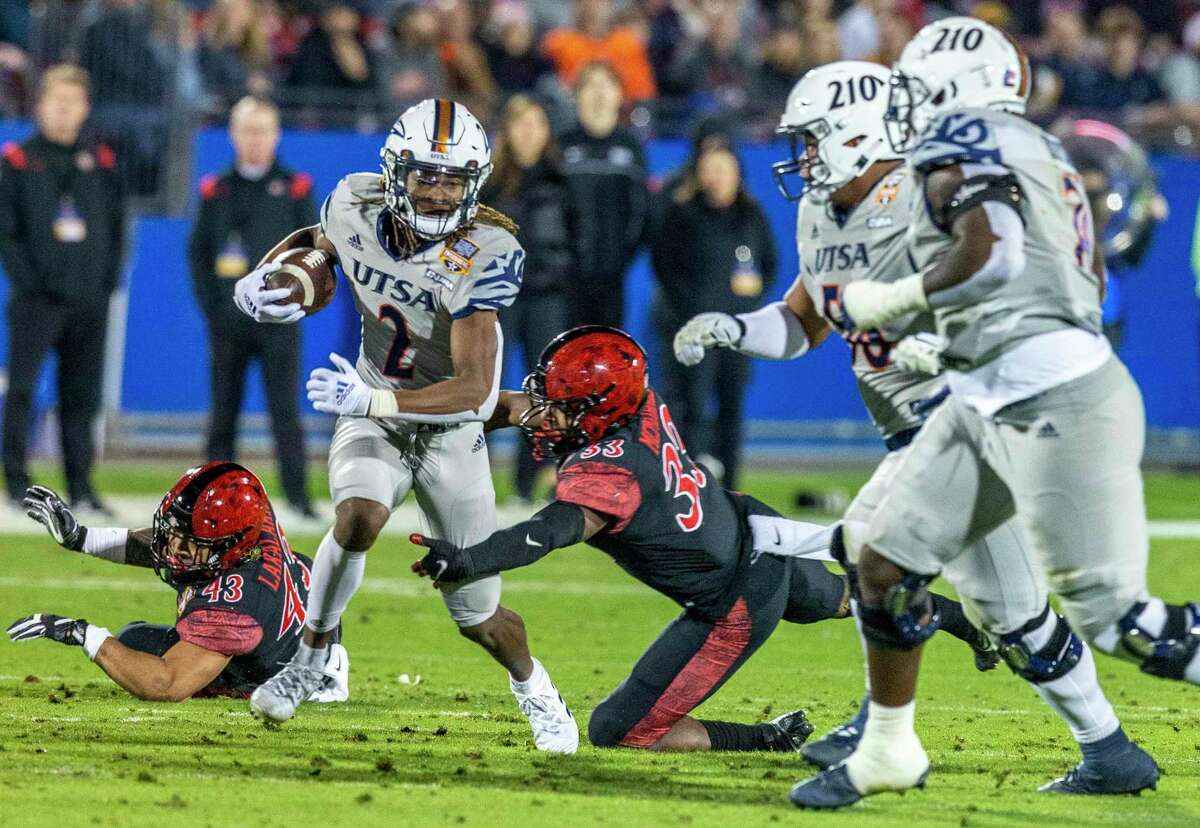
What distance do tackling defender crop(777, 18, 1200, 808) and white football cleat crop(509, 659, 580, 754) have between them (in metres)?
0.95

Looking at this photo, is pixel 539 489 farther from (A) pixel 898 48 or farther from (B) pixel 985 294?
(B) pixel 985 294

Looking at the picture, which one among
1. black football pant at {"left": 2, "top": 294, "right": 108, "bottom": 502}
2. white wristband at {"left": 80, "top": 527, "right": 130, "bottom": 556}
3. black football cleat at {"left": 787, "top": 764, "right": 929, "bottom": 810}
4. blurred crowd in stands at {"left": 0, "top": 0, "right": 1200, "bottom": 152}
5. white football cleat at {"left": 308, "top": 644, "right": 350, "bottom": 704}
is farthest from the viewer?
blurred crowd in stands at {"left": 0, "top": 0, "right": 1200, "bottom": 152}

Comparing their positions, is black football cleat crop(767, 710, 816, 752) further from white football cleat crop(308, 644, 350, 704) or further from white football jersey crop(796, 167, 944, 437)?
white football cleat crop(308, 644, 350, 704)

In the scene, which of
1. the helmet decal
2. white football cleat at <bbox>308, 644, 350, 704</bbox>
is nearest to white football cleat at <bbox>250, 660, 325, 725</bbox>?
white football cleat at <bbox>308, 644, 350, 704</bbox>

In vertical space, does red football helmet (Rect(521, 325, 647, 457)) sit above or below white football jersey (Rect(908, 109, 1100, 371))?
below

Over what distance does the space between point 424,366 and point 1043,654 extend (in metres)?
2.13

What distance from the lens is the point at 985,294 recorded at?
4.38m

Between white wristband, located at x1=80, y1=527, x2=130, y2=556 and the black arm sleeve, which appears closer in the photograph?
the black arm sleeve

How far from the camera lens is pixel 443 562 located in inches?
187

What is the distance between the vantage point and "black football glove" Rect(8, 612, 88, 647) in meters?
5.16

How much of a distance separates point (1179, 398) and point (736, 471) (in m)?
4.34

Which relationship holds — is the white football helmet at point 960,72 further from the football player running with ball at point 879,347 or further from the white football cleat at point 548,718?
the white football cleat at point 548,718

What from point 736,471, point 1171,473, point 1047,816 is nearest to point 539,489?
point 736,471

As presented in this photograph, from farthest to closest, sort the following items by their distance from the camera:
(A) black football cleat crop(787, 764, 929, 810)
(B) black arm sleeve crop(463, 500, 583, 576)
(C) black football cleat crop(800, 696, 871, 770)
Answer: (C) black football cleat crop(800, 696, 871, 770)
(B) black arm sleeve crop(463, 500, 583, 576)
(A) black football cleat crop(787, 764, 929, 810)
